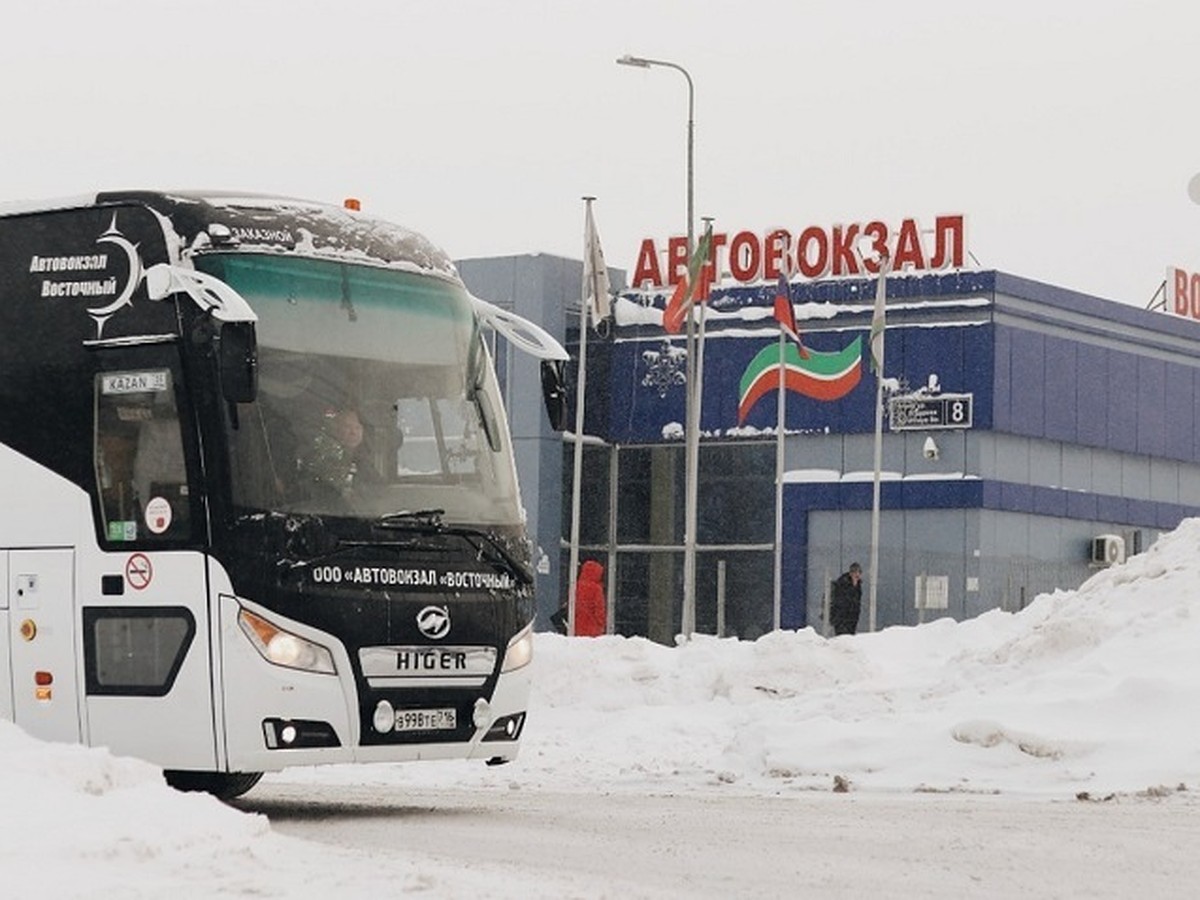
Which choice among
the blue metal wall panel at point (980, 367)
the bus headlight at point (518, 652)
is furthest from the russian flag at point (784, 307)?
the bus headlight at point (518, 652)

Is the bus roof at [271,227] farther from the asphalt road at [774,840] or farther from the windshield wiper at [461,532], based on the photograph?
the asphalt road at [774,840]

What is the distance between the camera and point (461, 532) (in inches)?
581

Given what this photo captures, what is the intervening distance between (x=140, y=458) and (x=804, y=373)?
3960 centimetres

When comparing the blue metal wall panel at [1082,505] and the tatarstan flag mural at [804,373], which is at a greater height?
the tatarstan flag mural at [804,373]

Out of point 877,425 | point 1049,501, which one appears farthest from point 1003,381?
point 877,425

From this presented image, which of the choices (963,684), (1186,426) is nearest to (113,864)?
(963,684)

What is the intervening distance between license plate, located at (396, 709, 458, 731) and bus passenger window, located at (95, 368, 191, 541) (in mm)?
1540

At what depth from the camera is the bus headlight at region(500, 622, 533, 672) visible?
49.2 feet

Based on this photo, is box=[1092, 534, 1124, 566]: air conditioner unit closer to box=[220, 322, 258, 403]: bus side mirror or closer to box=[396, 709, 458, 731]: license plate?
box=[396, 709, 458, 731]: license plate

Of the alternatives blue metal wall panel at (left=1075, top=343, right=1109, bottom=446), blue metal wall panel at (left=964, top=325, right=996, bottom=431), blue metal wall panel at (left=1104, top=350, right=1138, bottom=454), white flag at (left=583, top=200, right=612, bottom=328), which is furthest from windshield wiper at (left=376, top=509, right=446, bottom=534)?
blue metal wall panel at (left=1104, top=350, right=1138, bottom=454)

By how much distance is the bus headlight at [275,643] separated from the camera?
13891mm

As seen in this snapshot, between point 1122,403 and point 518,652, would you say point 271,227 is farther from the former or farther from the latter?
point 1122,403

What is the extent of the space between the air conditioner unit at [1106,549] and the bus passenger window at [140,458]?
39700 mm

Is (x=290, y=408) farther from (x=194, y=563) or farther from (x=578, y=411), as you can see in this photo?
(x=578, y=411)
